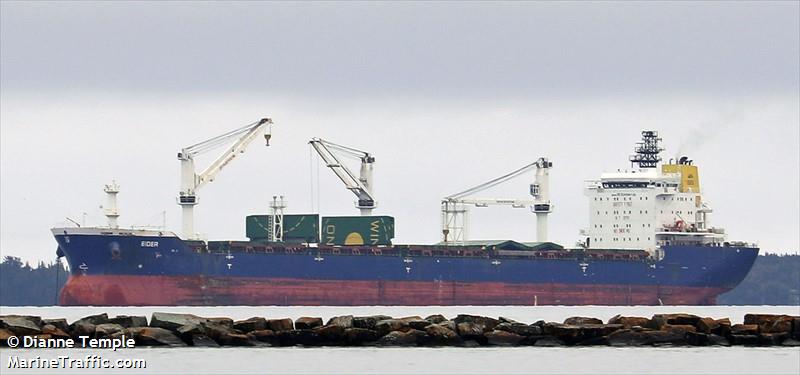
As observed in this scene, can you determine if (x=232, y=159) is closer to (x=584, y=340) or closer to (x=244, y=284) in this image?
(x=244, y=284)

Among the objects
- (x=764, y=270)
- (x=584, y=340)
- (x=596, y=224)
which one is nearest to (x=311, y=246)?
(x=596, y=224)

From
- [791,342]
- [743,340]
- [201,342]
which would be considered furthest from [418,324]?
[791,342]

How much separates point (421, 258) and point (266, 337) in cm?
4499

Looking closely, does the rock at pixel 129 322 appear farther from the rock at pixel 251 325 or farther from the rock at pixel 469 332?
the rock at pixel 469 332

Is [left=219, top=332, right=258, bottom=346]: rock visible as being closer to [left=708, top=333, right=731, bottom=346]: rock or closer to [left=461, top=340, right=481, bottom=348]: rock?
[left=461, top=340, right=481, bottom=348]: rock

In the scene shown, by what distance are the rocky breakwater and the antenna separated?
173 ft

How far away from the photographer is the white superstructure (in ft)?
294

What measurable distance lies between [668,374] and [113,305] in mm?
47937

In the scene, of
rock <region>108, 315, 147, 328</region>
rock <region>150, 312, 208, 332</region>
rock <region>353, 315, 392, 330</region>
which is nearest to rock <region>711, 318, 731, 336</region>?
rock <region>353, 315, 392, 330</region>

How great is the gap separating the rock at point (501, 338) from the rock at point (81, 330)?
7820 mm

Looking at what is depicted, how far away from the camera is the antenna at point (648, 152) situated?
3669 inches

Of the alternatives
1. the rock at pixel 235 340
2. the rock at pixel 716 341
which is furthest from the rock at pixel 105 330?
the rock at pixel 716 341

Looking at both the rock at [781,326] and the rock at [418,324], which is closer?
the rock at [418,324]

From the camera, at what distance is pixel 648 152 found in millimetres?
93188
